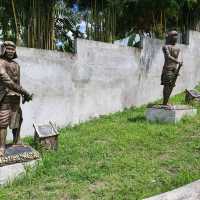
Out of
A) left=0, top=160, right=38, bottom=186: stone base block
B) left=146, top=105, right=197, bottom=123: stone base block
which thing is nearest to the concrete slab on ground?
left=0, top=160, right=38, bottom=186: stone base block

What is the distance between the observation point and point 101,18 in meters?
10.2

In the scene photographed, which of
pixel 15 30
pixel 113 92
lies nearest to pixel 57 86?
pixel 15 30

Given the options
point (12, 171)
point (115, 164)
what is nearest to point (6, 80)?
point (12, 171)

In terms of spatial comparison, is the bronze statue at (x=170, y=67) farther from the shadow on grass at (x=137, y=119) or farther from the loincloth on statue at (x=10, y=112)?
the loincloth on statue at (x=10, y=112)

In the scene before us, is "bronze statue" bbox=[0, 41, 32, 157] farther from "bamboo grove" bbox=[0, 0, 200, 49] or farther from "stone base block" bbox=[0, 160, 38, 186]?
"bamboo grove" bbox=[0, 0, 200, 49]

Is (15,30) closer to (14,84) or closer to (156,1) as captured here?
(14,84)

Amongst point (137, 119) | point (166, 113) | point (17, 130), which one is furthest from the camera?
point (137, 119)

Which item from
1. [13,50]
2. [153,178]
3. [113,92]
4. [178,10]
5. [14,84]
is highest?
[178,10]

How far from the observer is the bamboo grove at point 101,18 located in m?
8.35

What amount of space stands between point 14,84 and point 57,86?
297 centimetres

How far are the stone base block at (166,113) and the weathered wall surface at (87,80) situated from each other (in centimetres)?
137

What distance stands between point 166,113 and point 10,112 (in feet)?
13.2

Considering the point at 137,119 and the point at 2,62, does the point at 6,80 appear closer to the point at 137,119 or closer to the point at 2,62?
the point at 2,62

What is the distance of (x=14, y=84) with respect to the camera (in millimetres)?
5508
